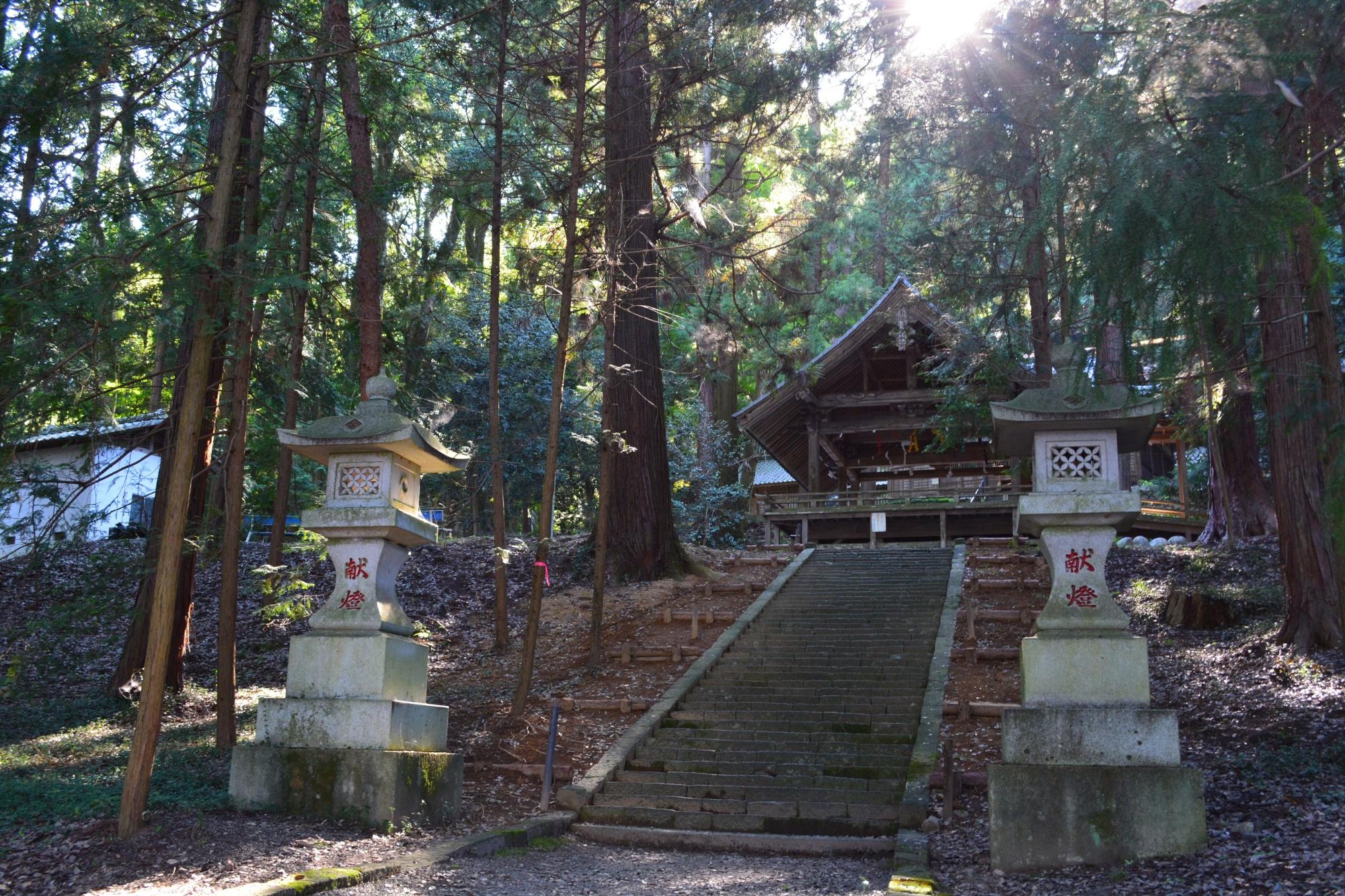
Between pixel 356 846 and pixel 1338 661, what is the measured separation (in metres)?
8.97

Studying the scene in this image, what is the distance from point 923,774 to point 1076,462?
3.01 m

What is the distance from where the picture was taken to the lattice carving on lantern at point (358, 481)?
7520 mm

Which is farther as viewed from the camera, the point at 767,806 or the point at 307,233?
the point at 307,233

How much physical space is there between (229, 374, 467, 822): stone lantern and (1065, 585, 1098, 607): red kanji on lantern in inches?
177

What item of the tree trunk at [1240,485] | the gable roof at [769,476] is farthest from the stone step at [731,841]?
the gable roof at [769,476]

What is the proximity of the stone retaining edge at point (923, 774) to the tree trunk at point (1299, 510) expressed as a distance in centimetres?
352

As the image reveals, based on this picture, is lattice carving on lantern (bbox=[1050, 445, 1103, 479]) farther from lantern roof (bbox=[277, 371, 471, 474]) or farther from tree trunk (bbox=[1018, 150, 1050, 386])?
tree trunk (bbox=[1018, 150, 1050, 386])

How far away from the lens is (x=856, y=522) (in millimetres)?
22281

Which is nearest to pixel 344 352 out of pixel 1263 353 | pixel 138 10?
pixel 138 10

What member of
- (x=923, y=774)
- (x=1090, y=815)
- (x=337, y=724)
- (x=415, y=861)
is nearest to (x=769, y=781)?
(x=923, y=774)

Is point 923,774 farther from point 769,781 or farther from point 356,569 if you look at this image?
point 356,569

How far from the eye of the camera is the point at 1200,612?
1300 centimetres

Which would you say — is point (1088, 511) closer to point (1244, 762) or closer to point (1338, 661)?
point (1244, 762)

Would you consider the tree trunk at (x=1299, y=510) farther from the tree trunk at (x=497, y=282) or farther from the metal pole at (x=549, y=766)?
the tree trunk at (x=497, y=282)
